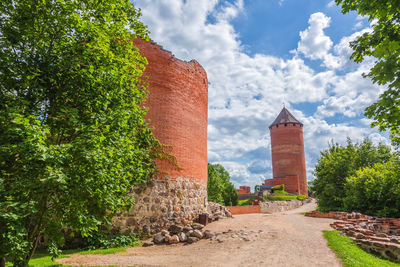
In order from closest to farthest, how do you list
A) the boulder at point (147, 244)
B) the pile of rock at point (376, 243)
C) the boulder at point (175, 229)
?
the pile of rock at point (376, 243)
the boulder at point (147, 244)
the boulder at point (175, 229)

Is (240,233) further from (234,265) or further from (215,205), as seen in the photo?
(215,205)

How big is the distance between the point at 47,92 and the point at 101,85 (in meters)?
1.11

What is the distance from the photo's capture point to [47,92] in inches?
205

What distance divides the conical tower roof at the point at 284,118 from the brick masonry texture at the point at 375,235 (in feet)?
118

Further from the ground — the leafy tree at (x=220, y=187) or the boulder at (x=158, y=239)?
the leafy tree at (x=220, y=187)

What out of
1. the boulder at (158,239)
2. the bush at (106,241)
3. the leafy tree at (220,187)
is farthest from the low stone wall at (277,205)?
the bush at (106,241)

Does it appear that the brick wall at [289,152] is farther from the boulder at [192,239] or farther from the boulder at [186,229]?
the boulder at [192,239]

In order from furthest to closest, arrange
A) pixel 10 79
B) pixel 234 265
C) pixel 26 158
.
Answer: pixel 234 265 < pixel 10 79 < pixel 26 158

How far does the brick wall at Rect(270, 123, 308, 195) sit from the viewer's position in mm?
47344

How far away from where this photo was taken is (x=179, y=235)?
32.7 feet

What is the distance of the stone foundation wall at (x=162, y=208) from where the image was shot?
10328 mm

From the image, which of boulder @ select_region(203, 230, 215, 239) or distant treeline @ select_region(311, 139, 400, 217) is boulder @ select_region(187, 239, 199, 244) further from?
distant treeline @ select_region(311, 139, 400, 217)

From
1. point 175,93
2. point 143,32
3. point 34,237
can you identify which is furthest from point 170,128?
point 34,237

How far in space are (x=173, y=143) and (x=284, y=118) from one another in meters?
42.7
